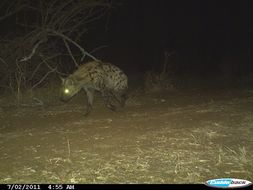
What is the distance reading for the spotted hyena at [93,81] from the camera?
8.24m

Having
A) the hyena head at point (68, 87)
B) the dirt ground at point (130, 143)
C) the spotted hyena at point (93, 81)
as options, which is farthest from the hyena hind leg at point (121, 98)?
the hyena head at point (68, 87)

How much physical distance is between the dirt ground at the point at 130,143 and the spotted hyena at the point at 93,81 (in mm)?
266

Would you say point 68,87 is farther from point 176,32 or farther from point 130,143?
point 176,32

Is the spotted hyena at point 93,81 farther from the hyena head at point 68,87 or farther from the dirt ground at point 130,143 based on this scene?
the dirt ground at point 130,143

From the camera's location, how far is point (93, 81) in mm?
8258

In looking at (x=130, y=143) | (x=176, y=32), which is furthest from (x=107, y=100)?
(x=176, y=32)

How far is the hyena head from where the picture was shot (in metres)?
8.30

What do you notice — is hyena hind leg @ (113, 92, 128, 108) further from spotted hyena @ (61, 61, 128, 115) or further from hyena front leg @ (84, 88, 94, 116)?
hyena front leg @ (84, 88, 94, 116)

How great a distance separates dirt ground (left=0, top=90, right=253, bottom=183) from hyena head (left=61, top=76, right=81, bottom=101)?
0.24m

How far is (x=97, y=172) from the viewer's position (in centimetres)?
440

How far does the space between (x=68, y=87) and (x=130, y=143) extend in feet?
10.4

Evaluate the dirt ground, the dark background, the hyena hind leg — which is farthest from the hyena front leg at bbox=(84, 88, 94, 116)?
the dark background

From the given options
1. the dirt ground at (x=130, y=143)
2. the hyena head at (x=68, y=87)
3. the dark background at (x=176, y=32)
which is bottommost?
the dirt ground at (x=130, y=143)

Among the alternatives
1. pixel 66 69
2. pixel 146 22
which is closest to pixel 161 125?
pixel 66 69
